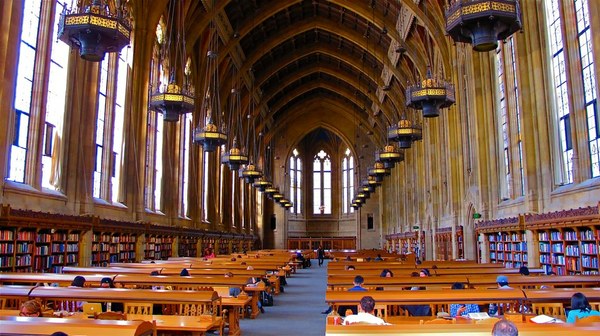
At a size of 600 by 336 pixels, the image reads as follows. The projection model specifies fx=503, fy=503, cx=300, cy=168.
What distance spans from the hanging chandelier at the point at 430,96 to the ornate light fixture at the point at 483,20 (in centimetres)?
369

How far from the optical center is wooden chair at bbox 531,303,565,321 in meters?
6.32

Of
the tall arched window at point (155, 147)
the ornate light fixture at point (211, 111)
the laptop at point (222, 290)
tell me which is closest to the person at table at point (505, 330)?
the laptop at point (222, 290)

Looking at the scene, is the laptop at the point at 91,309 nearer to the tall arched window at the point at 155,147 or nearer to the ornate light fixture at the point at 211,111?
the ornate light fixture at the point at 211,111

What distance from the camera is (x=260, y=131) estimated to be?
137ft

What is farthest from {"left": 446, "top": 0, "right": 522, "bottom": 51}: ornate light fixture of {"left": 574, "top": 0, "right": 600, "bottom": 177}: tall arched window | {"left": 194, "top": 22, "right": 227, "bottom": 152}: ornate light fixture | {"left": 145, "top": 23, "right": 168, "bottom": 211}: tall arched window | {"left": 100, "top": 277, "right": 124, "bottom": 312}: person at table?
{"left": 145, "top": 23, "right": 168, "bottom": 211}: tall arched window

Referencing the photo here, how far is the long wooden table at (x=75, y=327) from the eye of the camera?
3309mm

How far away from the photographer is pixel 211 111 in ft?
81.3

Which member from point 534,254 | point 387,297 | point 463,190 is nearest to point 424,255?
point 463,190

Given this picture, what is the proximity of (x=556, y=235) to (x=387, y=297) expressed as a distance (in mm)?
8320

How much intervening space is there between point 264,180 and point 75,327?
25715 millimetres

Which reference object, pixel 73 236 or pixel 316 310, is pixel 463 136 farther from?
pixel 73 236

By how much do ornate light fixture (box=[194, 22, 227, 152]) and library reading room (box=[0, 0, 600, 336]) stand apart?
0.10m

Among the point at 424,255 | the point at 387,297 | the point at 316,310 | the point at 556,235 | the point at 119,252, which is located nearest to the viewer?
the point at 387,297

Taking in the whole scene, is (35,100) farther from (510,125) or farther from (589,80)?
(510,125)
